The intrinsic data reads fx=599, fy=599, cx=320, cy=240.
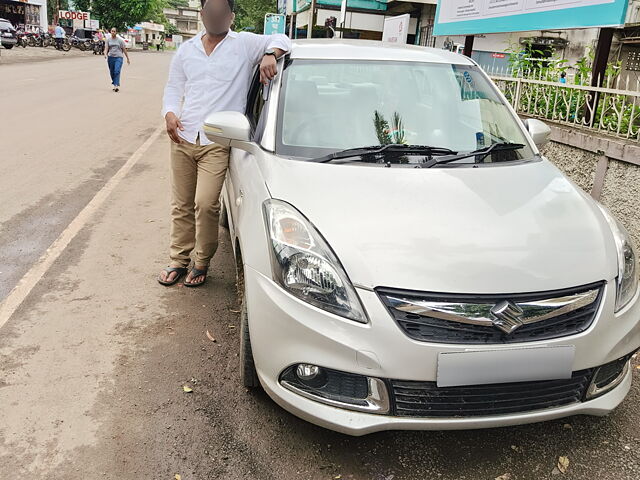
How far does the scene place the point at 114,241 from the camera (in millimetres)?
5039

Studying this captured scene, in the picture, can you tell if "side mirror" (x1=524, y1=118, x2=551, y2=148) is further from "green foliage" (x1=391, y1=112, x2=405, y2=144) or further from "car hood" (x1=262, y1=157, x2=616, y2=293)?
"green foliage" (x1=391, y1=112, x2=405, y2=144)

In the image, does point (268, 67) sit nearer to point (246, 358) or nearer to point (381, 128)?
point (381, 128)

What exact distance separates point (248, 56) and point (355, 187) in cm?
157

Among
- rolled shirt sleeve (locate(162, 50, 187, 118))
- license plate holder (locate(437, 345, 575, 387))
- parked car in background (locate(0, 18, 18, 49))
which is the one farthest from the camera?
parked car in background (locate(0, 18, 18, 49))

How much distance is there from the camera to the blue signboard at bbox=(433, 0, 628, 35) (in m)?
5.75

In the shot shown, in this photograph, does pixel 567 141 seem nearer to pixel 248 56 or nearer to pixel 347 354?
pixel 248 56

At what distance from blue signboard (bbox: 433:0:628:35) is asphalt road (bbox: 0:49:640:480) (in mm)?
3978

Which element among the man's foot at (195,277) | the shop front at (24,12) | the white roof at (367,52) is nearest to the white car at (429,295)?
the white roof at (367,52)

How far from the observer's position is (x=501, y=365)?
223cm

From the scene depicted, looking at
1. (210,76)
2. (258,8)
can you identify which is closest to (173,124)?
(210,76)

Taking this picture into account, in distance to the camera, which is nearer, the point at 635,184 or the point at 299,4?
the point at 635,184

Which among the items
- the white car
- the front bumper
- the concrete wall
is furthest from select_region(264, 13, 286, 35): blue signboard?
the front bumper

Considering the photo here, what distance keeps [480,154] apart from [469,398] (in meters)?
1.44

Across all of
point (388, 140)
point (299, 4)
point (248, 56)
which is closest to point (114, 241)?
point (248, 56)
